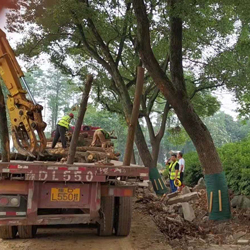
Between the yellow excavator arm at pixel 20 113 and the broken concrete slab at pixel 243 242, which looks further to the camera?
the yellow excavator arm at pixel 20 113

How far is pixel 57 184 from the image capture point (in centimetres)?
525

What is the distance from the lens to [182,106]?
8.23m

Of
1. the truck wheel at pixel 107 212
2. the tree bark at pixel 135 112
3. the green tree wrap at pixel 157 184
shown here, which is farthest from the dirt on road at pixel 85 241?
the green tree wrap at pixel 157 184

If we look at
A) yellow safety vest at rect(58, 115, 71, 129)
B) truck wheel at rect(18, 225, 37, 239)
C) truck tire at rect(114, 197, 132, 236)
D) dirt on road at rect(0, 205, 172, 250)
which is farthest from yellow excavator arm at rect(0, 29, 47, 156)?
truck tire at rect(114, 197, 132, 236)

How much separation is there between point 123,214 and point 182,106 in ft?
10.9

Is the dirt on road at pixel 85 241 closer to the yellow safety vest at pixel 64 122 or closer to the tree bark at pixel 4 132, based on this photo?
the tree bark at pixel 4 132

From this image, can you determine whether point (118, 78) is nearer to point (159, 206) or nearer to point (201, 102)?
point (159, 206)

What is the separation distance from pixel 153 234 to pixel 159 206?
9.86 feet

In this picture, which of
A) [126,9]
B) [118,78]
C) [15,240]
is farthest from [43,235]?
[126,9]

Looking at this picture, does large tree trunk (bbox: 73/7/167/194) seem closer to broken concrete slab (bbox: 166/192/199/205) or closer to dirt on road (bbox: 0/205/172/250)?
broken concrete slab (bbox: 166/192/199/205)

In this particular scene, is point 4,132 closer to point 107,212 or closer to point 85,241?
point 107,212

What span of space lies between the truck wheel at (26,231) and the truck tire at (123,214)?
1559 mm

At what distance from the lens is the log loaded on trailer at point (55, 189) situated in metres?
5.07

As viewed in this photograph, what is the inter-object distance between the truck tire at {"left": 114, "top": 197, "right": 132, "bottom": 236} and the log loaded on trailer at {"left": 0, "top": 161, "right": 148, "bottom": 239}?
59 centimetres
